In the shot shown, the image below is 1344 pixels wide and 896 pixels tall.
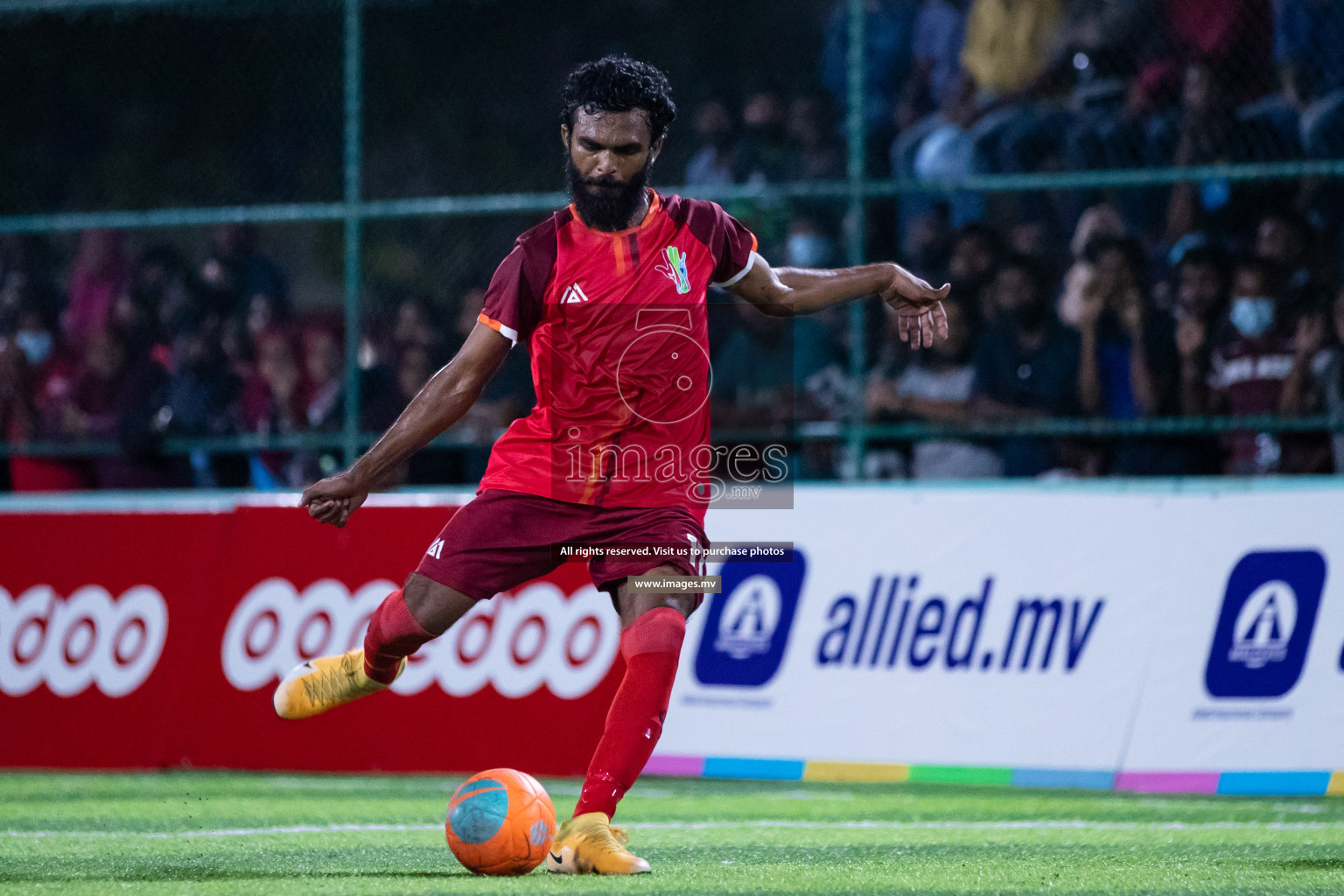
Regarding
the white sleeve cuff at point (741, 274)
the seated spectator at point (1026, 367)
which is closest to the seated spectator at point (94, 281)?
the seated spectator at point (1026, 367)

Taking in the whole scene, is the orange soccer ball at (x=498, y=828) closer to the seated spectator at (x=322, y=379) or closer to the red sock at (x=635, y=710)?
the red sock at (x=635, y=710)

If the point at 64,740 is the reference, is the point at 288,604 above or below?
above

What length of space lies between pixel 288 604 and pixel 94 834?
112 inches

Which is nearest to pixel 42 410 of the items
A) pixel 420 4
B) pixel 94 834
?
pixel 420 4

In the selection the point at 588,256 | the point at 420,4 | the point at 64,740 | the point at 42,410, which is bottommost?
the point at 64,740

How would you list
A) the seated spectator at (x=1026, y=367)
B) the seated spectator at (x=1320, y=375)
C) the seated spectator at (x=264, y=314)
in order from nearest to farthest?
the seated spectator at (x=1320, y=375), the seated spectator at (x=1026, y=367), the seated spectator at (x=264, y=314)

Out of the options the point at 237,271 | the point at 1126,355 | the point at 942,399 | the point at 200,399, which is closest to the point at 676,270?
the point at 942,399

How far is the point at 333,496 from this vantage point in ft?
17.4

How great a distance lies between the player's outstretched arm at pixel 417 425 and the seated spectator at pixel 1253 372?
4.98m

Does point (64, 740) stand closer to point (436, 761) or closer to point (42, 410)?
point (436, 761)

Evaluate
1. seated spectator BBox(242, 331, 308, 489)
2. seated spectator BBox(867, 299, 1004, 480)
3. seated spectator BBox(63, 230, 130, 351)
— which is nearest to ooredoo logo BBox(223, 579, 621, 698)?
seated spectator BBox(242, 331, 308, 489)

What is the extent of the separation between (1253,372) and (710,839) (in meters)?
4.28

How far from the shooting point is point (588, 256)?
540 cm

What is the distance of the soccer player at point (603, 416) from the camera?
5.28 metres
